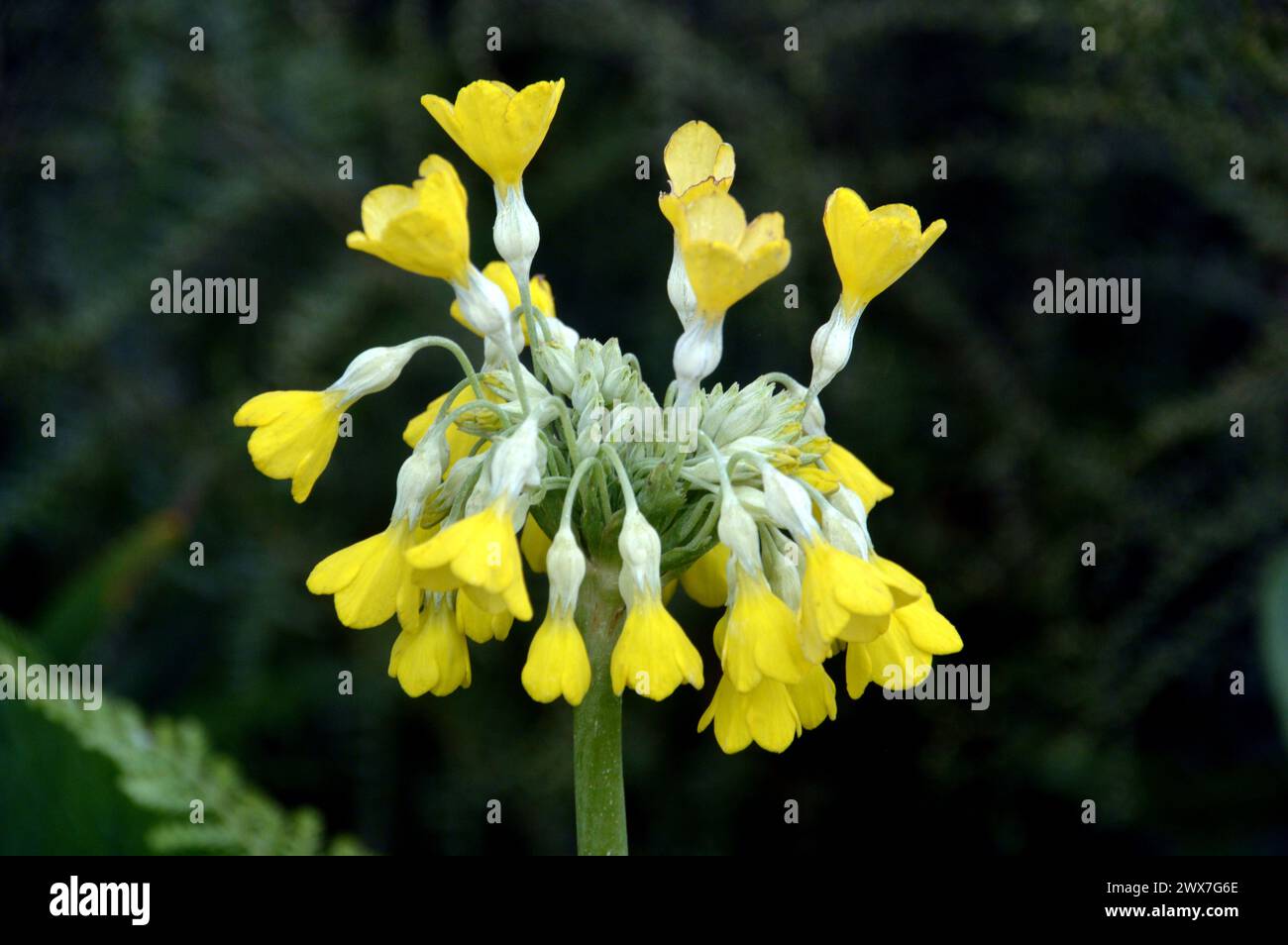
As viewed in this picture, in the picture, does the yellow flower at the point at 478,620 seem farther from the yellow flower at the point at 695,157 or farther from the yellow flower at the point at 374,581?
the yellow flower at the point at 695,157

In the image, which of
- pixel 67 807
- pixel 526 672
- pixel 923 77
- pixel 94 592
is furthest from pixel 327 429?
pixel 923 77

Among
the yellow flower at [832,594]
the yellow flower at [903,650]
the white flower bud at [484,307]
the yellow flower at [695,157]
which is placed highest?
the yellow flower at [695,157]

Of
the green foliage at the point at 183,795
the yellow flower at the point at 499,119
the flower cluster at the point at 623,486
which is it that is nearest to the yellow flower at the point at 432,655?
the flower cluster at the point at 623,486

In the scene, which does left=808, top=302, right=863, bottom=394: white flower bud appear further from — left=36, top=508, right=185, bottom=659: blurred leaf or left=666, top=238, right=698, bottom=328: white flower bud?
left=36, top=508, right=185, bottom=659: blurred leaf

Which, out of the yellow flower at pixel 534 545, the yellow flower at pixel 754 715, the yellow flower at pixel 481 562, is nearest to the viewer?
the yellow flower at pixel 481 562

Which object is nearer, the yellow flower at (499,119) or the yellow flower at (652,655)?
the yellow flower at (652,655)

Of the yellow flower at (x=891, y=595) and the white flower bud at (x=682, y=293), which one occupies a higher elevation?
the white flower bud at (x=682, y=293)

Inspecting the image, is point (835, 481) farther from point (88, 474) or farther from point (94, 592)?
point (88, 474)
